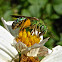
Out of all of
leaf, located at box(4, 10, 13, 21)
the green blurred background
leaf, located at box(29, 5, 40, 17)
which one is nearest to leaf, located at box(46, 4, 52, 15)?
the green blurred background

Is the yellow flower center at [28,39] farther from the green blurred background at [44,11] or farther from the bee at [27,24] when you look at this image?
the green blurred background at [44,11]

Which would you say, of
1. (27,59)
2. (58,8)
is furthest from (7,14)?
(27,59)

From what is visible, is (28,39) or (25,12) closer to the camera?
(28,39)

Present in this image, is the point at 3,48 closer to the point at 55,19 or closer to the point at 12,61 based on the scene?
the point at 12,61

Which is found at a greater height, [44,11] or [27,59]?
[44,11]

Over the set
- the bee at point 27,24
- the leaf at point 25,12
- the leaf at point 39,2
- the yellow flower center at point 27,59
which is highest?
the leaf at point 39,2

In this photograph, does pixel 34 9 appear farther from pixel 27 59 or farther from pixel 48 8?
pixel 27 59

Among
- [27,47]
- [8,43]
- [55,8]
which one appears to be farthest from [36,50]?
[55,8]

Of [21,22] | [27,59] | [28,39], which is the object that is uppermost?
[21,22]

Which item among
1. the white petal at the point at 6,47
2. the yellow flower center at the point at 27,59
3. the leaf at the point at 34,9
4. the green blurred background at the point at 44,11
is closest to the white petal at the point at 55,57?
the yellow flower center at the point at 27,59

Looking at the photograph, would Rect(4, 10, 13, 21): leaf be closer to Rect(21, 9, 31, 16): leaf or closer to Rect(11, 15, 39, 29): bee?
Rect(21, 9, 31, 16): leaf

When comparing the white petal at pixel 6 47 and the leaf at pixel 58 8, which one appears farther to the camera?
the leaf at pixel 58 8
